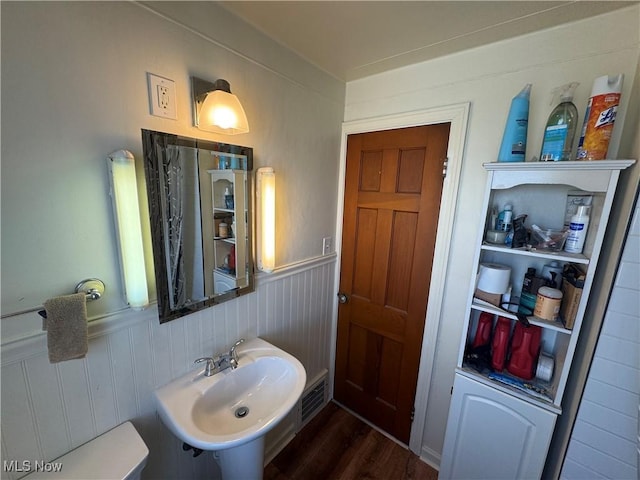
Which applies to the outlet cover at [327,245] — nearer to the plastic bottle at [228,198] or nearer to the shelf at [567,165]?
the plastic bottle at [228,198]

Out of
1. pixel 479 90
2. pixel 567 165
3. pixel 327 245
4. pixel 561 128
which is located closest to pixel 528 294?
pixel 567 165

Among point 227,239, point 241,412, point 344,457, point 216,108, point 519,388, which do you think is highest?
point 216,108

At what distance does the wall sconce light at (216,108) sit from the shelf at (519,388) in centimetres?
150

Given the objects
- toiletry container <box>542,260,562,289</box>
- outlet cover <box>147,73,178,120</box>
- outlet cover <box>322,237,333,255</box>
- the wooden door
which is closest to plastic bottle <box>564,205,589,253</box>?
toiletry container <box>542,260,562,289</box>

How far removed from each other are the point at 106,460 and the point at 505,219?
1.76 metres

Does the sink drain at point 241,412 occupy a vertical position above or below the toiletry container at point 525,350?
below

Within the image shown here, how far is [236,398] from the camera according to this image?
1182 millimetres

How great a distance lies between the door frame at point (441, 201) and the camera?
1.31 meters

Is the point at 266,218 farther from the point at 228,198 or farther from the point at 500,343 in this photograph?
the point at 500,343

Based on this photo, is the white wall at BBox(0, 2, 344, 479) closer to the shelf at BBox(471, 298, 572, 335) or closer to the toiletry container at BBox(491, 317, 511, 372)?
the shelf at BBox(471, 298, 572, 335)

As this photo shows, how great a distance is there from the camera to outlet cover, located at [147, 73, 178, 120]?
0.87m

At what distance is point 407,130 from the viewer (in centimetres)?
147

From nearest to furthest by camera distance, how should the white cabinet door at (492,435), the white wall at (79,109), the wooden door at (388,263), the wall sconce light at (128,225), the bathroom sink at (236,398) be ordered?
the white wall at (79,109) < the wall sconce light at (128,225) < the bathroom sink at (236,398) < the white cabinet door at (492,435) < the wooden door at (388,263)

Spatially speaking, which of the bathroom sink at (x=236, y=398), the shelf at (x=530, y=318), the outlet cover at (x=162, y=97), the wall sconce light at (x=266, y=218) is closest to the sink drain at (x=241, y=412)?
the bathroom sink at (x=236, y=398)
